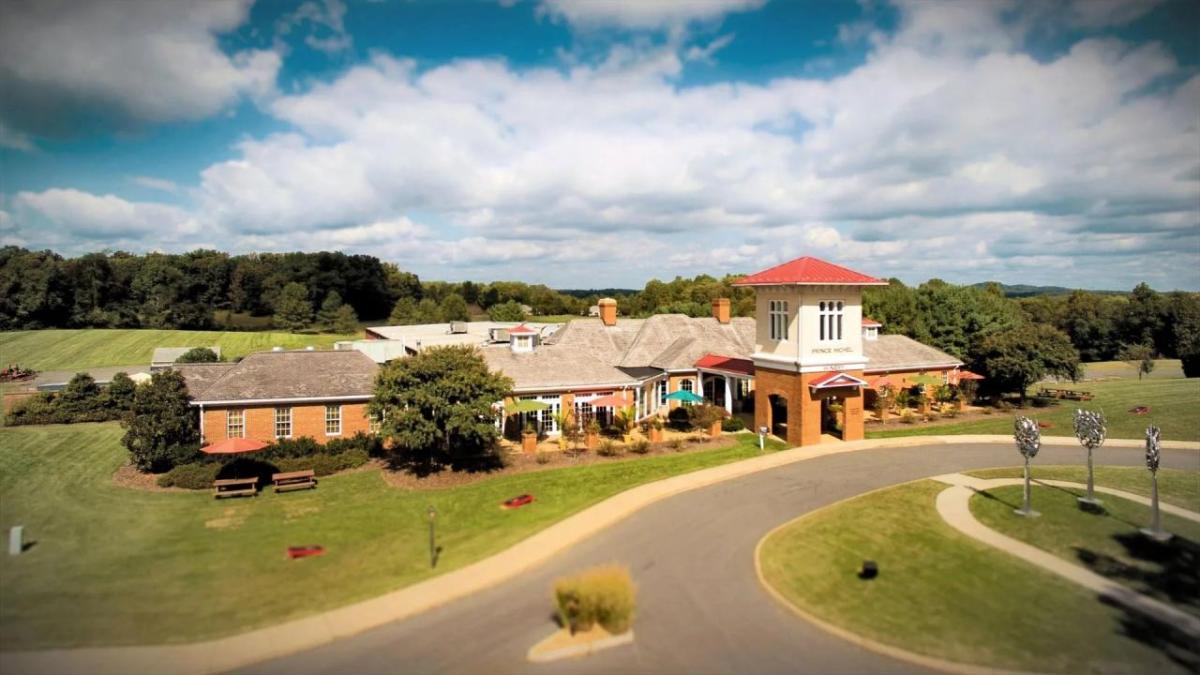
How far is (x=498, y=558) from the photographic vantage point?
17.0 metres

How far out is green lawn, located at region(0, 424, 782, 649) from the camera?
14117mm

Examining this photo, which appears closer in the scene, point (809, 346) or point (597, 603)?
point (597, 603)

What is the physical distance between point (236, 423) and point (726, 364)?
80.3 ft

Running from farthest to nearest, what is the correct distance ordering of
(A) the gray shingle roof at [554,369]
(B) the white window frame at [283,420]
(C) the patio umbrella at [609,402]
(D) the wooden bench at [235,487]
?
(A) the gray shingle roof at [554,369] → (C) the patio umbrella at [609,402] → (B) the white window frame at [283,420] → (D) the wooden bench at [235,487]

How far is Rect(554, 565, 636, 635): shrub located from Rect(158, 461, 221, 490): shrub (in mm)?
18222

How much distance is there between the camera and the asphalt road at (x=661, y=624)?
477 inches

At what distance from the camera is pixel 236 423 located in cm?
2847

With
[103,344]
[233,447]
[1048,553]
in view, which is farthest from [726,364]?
[103,344]

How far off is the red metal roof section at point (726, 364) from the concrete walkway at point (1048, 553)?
11.4m

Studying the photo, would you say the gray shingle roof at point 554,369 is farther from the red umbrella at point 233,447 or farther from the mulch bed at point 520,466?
the red umbrella at point 233,447

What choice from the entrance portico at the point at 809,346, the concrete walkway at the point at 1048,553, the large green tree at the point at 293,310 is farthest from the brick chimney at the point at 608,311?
the large green tree at the point at 293,310

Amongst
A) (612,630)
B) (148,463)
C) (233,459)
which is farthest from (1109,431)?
(148,463)

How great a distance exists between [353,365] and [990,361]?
3727 centimetres

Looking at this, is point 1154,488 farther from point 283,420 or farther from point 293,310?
point 293,310
